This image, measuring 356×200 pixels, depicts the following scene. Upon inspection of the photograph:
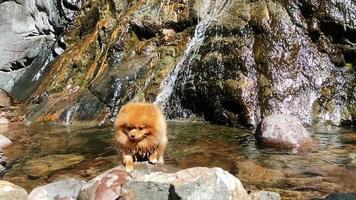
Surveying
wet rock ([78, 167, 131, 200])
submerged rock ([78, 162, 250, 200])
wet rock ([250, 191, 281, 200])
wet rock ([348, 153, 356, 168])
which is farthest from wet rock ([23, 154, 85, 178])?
wet rock ([348, 153, 356, 168])

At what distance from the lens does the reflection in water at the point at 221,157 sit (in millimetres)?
7613

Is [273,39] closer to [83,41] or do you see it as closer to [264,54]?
[264,54]

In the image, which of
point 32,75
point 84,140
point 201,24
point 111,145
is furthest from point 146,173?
point 32,75

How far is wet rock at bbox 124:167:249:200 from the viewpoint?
5285mm

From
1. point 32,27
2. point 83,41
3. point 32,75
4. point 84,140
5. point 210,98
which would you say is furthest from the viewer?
point 32,27

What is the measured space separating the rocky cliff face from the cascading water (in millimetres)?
37

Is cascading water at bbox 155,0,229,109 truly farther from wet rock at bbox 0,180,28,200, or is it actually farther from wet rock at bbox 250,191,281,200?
wet rock at bbox 250,191,281,200

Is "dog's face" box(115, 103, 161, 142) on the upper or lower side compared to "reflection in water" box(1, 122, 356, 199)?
upper

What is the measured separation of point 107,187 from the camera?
5957mm

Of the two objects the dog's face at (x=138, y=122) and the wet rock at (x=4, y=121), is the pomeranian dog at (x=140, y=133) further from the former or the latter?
the wet rock at (x=4, y=121)

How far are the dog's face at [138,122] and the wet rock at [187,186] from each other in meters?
0.43

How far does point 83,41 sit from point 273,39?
26.6 feet

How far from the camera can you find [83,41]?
19.7 m

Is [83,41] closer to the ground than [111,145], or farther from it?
farther from it
